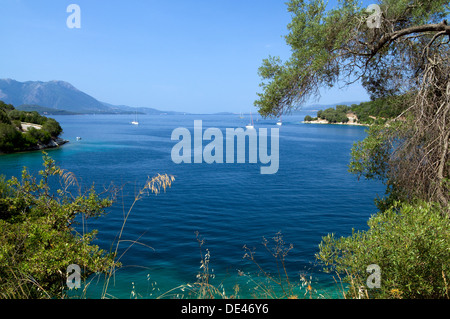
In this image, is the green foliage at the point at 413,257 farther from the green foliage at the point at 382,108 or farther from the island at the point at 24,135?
the island at the point at 24,135

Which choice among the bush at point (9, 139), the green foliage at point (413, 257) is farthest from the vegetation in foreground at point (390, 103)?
the bush at point (9, 139)

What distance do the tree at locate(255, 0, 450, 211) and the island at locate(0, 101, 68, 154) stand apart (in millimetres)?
67377

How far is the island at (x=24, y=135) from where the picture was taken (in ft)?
206

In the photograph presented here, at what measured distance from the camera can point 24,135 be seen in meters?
66.8

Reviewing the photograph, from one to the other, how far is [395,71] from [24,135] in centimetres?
7270

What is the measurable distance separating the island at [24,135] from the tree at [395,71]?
67.4 meters

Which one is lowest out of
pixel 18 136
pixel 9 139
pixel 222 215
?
pixel 222 215

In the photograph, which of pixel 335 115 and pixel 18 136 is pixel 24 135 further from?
pixel 335 115

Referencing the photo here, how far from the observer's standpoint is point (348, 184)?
37.5 meters

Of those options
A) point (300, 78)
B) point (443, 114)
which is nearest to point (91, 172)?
point (300, 78)

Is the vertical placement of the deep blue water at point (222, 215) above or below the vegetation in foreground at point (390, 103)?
below

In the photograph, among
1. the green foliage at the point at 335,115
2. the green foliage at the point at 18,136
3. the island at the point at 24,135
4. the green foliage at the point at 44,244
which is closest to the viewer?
the green foliage at the point at 44,244

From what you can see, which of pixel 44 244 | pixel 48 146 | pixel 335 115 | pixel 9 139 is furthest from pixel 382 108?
pixel 335 115

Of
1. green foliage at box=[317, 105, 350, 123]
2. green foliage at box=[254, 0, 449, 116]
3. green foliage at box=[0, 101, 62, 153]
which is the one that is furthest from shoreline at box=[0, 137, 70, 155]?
green foliage at box=[317, 105, 350, 123]
